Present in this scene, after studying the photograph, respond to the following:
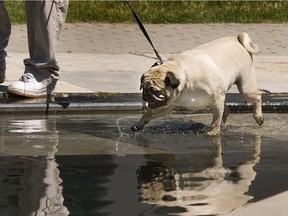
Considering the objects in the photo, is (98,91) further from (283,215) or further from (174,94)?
(283,215)

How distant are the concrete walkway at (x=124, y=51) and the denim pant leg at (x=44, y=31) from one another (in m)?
0.29

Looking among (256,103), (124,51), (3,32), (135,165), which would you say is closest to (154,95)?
(135,165)

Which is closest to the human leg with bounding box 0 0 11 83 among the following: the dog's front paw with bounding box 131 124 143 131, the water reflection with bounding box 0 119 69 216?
the water reflection with bounding box 0 119 69 216

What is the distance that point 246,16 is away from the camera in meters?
15.1

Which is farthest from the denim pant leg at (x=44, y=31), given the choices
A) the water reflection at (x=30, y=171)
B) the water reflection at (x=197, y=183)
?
the water reflection at (x=197, y=183)

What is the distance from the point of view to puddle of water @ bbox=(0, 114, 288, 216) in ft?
18.6

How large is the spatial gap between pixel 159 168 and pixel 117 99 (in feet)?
8.50

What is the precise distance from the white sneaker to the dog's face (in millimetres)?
2199

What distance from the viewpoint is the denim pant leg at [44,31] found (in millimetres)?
9117

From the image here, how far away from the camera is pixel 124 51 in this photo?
485 inches

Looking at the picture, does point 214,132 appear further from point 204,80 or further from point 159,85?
point 159,85

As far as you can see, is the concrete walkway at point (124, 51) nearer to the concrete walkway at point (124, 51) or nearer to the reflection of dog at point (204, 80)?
the concrete walkway at point (124, 51)

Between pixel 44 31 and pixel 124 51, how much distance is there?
3.22 metres

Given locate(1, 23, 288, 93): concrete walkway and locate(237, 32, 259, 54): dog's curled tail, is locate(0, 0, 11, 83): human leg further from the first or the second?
locate(237, 32, 259, 54): dog's curled tail
